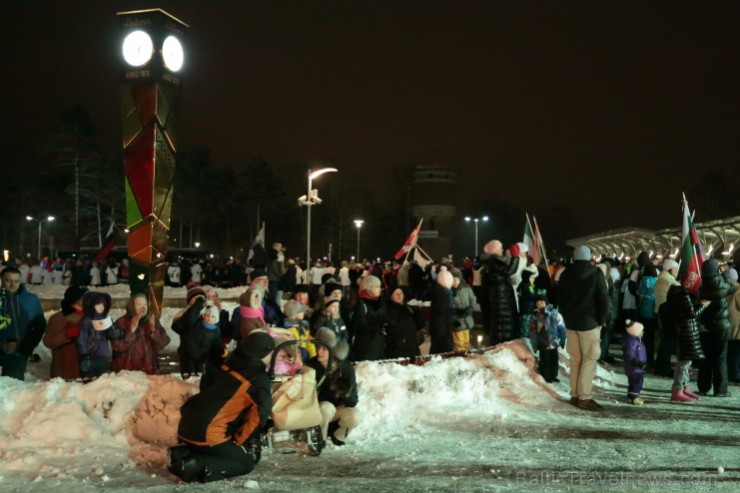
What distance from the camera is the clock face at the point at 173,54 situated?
1392cm

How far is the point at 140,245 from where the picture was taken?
14445mm

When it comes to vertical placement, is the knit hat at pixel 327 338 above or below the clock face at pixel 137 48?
below

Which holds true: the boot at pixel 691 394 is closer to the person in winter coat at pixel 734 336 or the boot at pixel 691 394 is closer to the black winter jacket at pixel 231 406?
the person in winter coat at pixel 734 336

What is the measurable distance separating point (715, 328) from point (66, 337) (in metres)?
8.59

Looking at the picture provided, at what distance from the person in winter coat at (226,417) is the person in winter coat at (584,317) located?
187 inches

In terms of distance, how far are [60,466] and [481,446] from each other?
388 cm

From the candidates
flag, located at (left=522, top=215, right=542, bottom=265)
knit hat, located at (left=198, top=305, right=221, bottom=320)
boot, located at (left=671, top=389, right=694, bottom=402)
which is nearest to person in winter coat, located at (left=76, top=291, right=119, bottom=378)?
knit hat, located at (left=198, top=305, right=221, bottom=320)

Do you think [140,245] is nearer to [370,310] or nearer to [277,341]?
[370,310]

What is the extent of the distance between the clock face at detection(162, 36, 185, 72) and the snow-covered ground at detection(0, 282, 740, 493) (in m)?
7.82

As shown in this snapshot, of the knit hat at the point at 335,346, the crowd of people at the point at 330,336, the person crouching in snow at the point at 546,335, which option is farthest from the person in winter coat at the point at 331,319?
the person crouching in snow at the point at 546,335

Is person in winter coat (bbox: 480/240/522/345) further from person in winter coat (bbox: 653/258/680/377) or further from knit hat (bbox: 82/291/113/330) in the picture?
knit hat (bbox: 82/291/113/330)

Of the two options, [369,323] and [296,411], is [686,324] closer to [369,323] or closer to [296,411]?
[369,323]

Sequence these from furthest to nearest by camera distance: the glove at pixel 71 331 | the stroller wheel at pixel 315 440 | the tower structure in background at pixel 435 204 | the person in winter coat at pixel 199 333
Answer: the tower structure in background at pixel 435 204 < the person in winter coat at pixel 199 333 < the glove at pixel 71 331 < the stroller wheel at pixel 315 440

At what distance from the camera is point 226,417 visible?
20.3ft
